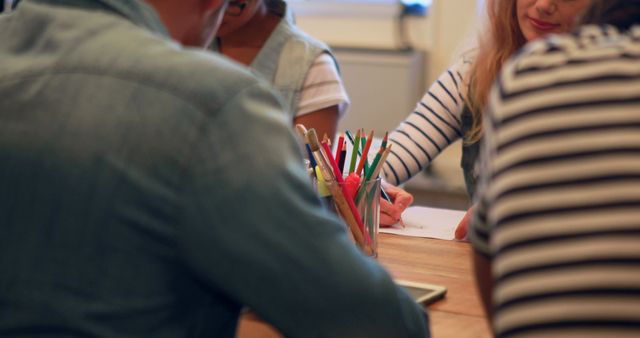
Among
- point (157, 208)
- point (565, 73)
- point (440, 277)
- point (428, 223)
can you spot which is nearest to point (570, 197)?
point (565, 73)

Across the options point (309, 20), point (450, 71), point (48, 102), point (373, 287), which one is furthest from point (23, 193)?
point (309, 20)

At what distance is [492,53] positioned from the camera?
91.1 inches

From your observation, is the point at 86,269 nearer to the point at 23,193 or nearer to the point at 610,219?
the point at 23,193

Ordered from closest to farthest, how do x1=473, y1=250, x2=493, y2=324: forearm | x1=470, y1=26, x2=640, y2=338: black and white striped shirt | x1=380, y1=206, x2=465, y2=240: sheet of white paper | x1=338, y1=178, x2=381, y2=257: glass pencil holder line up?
1. x1=470, y1=26, x2=640, y2=338: black and white striped shirt
2. x1=473, y1=250, x2=493, y2=324: forearm
3. x1=338, y1=178, x2=381, y2=257: glass pencil holder
4. x1=380, y1=206, x2=465, y2=240: sheet of white paper

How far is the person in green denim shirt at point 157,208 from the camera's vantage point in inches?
38.0

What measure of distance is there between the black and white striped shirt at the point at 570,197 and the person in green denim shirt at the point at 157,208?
0.18m

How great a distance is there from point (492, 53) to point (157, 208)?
148 centimetres

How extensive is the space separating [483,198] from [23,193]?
46cm

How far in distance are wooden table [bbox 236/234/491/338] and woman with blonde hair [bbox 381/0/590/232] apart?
56 cm

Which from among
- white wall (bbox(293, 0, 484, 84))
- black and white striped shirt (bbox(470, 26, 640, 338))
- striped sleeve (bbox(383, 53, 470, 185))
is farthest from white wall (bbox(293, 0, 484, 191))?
black and white striped shirt (bbox(470, 26, 640, 338))

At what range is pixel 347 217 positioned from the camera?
5.31 feet

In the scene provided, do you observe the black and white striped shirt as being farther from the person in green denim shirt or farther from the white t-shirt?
the white t-shirt

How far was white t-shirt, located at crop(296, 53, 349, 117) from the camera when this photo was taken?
2.36 meters

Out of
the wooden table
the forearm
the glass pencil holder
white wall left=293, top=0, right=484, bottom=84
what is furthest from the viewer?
white wall left=293, top=0, right=484, bottom=84
